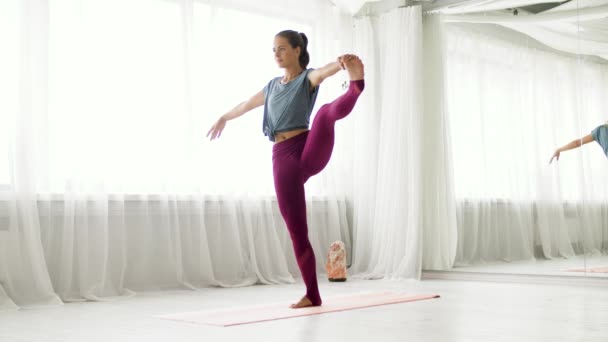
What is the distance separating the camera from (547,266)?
4957mm

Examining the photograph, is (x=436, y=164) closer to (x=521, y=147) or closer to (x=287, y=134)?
(x=521, y=147)

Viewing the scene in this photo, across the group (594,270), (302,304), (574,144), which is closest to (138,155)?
(302,304)

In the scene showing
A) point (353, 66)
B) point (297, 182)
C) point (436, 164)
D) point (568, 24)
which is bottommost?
point (297, 182)

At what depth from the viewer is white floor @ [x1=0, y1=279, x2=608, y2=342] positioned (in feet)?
9.04

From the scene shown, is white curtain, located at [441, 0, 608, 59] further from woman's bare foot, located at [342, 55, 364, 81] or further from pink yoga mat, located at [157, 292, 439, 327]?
woman's bare foot, located at [342, 55, 364, 81]

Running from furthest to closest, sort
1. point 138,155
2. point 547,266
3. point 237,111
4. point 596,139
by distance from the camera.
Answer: point 547,266 < point 138,155 < point 596,139 < point 237,111

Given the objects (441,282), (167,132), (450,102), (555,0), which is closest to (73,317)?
(167,132)

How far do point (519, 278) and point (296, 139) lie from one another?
7.95ft

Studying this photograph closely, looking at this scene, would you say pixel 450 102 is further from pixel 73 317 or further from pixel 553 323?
pixel 73 317

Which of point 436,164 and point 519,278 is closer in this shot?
point 519,278

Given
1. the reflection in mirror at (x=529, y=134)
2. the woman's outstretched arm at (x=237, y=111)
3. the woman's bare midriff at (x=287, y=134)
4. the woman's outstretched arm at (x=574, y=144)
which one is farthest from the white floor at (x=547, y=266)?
the woman's outstretched arm at (x=237, y=111)

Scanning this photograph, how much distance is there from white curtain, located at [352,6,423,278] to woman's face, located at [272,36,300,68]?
7.12 feet

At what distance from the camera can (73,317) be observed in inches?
139

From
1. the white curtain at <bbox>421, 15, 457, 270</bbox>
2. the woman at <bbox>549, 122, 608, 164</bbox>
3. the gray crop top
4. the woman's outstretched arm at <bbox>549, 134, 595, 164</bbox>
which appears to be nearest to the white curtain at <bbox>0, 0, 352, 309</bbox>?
the white curtain at <bbox>421, 15, 457, 270</bbox>
